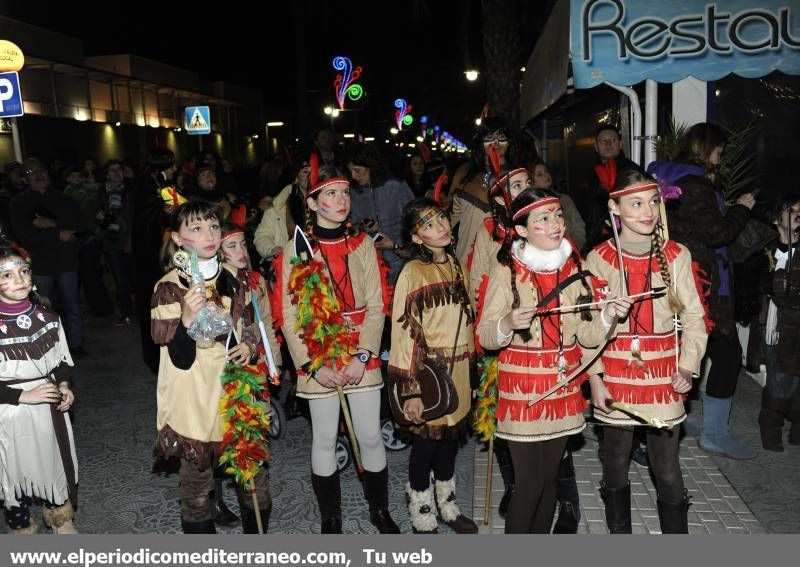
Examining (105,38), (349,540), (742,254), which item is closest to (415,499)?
(349,540)

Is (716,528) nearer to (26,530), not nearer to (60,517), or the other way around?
(60,517)

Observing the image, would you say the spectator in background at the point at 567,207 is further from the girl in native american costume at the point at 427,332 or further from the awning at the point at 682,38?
the girl in native american costume at the point at 427,332

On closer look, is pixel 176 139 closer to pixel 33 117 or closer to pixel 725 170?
pixel 33 117

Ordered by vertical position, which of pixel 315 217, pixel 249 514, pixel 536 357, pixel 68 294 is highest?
pixel 315 217

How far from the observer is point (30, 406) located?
3.88m

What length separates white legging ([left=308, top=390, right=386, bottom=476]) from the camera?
399 centimetres

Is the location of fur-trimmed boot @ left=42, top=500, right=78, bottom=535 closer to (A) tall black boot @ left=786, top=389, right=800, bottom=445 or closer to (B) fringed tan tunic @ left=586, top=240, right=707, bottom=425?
(B) fringed tan tunic @ left=586, top=240, right=707, bottom=425

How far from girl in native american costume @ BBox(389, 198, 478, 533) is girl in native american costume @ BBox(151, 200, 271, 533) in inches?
31.7

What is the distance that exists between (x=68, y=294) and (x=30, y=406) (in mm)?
4678

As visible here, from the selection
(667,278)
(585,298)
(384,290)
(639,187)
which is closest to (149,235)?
(384,290)

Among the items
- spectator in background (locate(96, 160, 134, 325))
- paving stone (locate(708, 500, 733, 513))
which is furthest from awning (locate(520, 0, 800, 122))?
spectator in background (locate(96, 160, 134, 325))

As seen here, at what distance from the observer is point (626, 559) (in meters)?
3.10

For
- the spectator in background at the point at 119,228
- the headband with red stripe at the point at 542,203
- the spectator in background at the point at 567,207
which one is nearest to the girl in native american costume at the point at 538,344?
the headband with red stripe at the point at 542,203

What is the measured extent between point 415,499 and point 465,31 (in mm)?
14123
